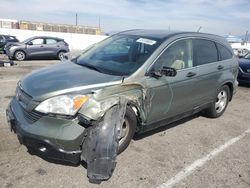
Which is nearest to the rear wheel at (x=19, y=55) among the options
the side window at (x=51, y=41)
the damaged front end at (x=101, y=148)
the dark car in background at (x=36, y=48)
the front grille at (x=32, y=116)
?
the dark car in background at (x=36, y=48)

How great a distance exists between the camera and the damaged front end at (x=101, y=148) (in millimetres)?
3188

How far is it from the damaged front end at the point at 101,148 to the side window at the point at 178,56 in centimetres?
132

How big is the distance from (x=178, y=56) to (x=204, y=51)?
0.90 metres

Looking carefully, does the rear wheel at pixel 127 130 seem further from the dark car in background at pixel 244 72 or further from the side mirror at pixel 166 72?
the dark car in background at pixel 244 72

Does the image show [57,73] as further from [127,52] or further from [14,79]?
[14,79]

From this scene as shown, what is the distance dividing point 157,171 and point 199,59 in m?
2.36

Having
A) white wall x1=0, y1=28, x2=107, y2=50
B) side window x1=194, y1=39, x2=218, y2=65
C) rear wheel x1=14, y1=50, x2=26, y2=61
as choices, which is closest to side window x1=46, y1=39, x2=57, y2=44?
rear wheel x1=14, y1=50, x2=26, y2=61

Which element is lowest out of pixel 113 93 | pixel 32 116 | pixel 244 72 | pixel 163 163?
pixel 163 163

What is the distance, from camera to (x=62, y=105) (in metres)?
3.30

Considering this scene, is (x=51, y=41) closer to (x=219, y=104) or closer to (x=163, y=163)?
(x=219, y=104)

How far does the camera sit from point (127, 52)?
182 inches

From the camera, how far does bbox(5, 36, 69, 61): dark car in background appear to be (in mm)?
15797

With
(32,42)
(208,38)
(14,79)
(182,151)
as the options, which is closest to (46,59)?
(32,42)

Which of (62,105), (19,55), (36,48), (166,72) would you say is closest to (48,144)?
(62,105)
